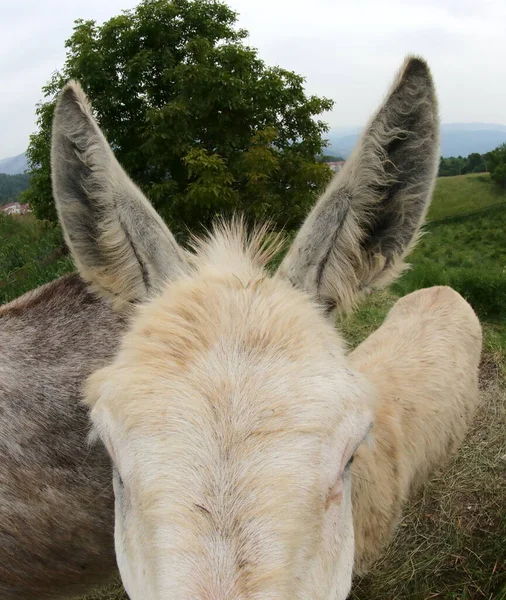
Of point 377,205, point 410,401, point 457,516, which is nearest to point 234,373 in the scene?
point 377,205

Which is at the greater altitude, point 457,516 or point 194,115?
point 194,115

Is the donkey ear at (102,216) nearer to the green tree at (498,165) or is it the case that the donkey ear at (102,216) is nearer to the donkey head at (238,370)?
the donkey head at (238,370)

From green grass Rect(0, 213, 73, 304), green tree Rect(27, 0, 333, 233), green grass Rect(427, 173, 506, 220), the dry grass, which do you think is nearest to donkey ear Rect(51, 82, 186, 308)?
the dry grass

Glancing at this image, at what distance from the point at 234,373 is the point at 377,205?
36.6 inches

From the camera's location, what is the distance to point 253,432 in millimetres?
1231

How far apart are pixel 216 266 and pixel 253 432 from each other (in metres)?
0.81

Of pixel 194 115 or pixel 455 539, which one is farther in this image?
pixel 194 115

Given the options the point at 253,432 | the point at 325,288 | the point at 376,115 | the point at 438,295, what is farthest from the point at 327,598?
the point at 438,295

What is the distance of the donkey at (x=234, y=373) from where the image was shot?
45.9 inches

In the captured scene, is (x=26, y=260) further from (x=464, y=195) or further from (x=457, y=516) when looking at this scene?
(x=464, y=195)

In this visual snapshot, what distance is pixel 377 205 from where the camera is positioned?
1.78m

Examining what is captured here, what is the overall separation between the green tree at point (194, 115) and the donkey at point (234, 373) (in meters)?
10.2

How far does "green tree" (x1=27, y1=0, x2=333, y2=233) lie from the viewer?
1303 centimetres

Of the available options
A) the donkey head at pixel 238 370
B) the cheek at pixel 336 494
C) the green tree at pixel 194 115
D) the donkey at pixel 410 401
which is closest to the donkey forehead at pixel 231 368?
the donkey head at pixel 238 370
